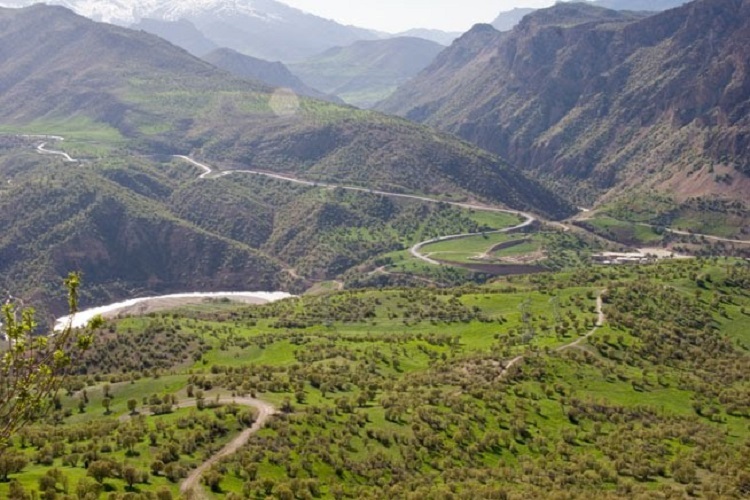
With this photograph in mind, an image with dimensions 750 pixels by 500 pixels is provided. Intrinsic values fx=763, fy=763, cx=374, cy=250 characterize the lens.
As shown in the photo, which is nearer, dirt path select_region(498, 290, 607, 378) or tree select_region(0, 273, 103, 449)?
tree select_region(0, 273, 103, 449)

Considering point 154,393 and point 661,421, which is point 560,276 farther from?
point 154,393

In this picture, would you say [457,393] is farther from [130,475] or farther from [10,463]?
[10,463]

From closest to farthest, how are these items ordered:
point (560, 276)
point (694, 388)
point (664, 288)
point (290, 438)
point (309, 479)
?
point (309, 479)
point (290, 438)
point (694, 388)
point (664, 288)
point (560, 276)

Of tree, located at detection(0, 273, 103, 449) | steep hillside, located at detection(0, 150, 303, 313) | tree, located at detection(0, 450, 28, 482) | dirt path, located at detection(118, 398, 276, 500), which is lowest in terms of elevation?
steep hillside, located at detection(0, 150, 303, 313)

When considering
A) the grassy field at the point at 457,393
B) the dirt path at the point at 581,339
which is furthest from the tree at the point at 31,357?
the dirt path at the point at 581,339

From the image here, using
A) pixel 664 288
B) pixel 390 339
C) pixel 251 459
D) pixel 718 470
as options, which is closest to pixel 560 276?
pixel 664 288

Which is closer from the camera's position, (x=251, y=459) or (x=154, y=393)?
(x=251, y=459)

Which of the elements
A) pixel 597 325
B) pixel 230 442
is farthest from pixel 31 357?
pixel 597 325

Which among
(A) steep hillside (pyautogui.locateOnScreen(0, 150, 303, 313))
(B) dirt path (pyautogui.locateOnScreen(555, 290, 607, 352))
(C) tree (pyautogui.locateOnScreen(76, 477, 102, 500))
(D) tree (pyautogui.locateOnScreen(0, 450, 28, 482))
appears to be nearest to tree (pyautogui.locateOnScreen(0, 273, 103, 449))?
(C) tree (pyautogui.locateOnScreen(76, 477, 102, 500))

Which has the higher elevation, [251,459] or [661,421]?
[251,459]

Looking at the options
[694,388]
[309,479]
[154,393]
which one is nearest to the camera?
[309,479]

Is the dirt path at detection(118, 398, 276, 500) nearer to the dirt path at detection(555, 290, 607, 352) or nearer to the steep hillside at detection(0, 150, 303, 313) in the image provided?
the dirt path at detection(555, 290, 607, 352)
